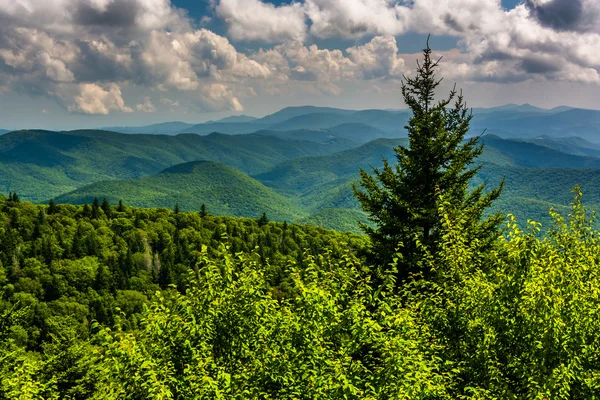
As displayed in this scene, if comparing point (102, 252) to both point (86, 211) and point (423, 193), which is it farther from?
point (423, 193)

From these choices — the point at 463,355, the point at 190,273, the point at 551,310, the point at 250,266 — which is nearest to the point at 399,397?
the point at 463,355

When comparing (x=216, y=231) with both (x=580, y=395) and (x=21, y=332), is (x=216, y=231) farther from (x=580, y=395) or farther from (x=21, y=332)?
(x=580, y=395)

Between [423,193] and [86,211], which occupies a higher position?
[423,193]

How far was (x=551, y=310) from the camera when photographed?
34.8 ft

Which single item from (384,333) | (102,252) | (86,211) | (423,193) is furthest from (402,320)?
(86,211)

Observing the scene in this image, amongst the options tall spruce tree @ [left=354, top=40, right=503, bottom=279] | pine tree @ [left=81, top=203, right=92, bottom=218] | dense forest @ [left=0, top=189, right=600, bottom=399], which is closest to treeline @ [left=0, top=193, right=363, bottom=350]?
pine tree @ [left=81, top=203, right=92, bottom=218]

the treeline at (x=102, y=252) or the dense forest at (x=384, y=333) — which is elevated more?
the dense forest at (x=384, y=333)

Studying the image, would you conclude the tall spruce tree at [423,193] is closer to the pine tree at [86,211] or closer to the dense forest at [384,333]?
the dense forest at [384,333]

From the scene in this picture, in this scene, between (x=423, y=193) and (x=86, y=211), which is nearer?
(x=423, y=193)

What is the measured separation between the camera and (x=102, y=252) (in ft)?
422

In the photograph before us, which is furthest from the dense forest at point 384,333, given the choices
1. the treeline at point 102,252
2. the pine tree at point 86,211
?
the pine tree at point 86,211

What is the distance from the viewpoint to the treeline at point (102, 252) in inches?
4077

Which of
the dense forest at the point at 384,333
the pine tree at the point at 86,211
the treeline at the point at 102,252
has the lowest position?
the treeline at the point at 102,252

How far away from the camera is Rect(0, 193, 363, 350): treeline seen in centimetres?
10356
